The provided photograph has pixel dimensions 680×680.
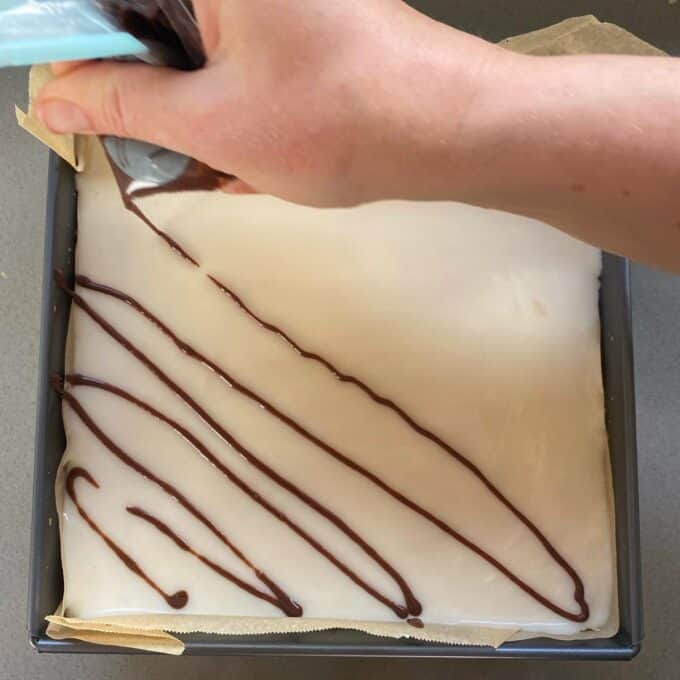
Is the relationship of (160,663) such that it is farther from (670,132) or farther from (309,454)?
(670,132)

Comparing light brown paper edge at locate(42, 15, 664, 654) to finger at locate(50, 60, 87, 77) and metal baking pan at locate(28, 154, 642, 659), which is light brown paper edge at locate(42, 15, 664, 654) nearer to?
metal baking pan at locate(28, 154, 642, 659)

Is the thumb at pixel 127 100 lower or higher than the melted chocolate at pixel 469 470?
higher

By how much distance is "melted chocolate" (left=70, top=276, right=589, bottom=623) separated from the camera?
74 centimetres

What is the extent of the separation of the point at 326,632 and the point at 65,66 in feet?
1.53

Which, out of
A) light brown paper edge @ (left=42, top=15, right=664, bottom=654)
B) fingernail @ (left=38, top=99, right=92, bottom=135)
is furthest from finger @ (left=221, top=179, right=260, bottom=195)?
light brown paper edge @ (left=42, top=15, right=664, bottom=654)

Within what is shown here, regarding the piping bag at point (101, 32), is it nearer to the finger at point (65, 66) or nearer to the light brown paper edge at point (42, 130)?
the finger at point (65, 66)

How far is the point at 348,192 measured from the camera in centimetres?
56

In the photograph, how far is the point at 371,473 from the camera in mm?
746

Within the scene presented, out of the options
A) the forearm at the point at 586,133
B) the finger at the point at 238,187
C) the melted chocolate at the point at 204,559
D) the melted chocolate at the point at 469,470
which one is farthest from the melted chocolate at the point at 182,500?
the forearm at the point at 586,133

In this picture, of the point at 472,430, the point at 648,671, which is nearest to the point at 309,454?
the point at 472,430

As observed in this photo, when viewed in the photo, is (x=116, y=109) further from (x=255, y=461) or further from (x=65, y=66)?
(x=255, y=461)

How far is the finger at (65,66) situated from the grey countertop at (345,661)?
0.30m

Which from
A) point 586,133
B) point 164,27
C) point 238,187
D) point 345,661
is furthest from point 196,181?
point 345,661

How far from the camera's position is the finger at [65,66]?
1.77 feet
